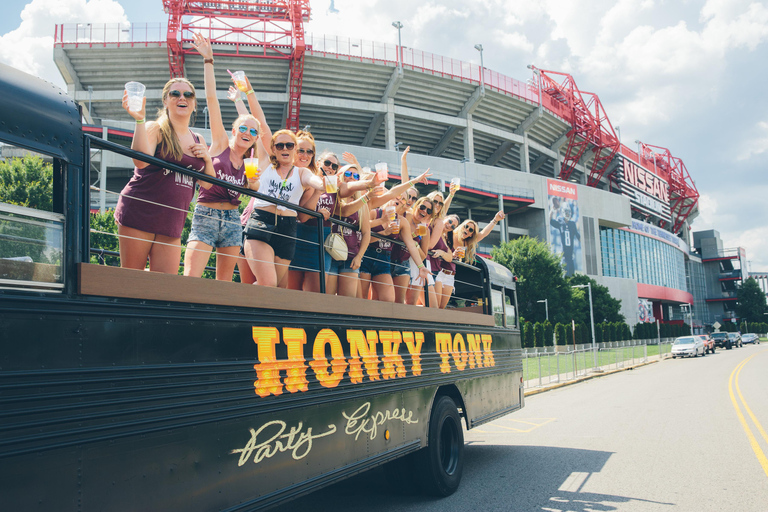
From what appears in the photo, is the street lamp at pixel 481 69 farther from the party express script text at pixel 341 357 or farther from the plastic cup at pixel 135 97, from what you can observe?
the plastic cup at pixel 135 97

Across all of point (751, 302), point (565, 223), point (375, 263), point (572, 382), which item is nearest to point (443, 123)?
point (565, 223)

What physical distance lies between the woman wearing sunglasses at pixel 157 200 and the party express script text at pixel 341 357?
771mm

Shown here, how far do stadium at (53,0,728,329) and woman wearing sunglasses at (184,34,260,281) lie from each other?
24541 mm

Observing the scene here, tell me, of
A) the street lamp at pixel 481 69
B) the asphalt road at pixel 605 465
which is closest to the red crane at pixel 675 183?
the street lamp at pixel 481 69

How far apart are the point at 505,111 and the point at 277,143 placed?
49029mm

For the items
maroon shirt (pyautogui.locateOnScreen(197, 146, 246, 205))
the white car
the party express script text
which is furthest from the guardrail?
maroon shirt (pyautogui.locateOnScreen(197, 146, 246, 205))

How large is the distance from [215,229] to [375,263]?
2.03m

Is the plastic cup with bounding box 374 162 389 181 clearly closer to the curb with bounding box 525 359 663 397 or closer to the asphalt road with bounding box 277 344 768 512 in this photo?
the asphalt road with bounding box 277 344 768 512

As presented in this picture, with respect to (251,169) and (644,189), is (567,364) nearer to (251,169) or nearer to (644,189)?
(251,169)

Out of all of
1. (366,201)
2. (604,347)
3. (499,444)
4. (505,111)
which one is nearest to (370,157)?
(505,111)

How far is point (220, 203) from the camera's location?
4.03 m

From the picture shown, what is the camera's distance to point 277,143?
14.9 ft

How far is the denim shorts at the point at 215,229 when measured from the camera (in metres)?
3.90

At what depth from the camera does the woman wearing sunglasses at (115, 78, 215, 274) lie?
11.0 ft
